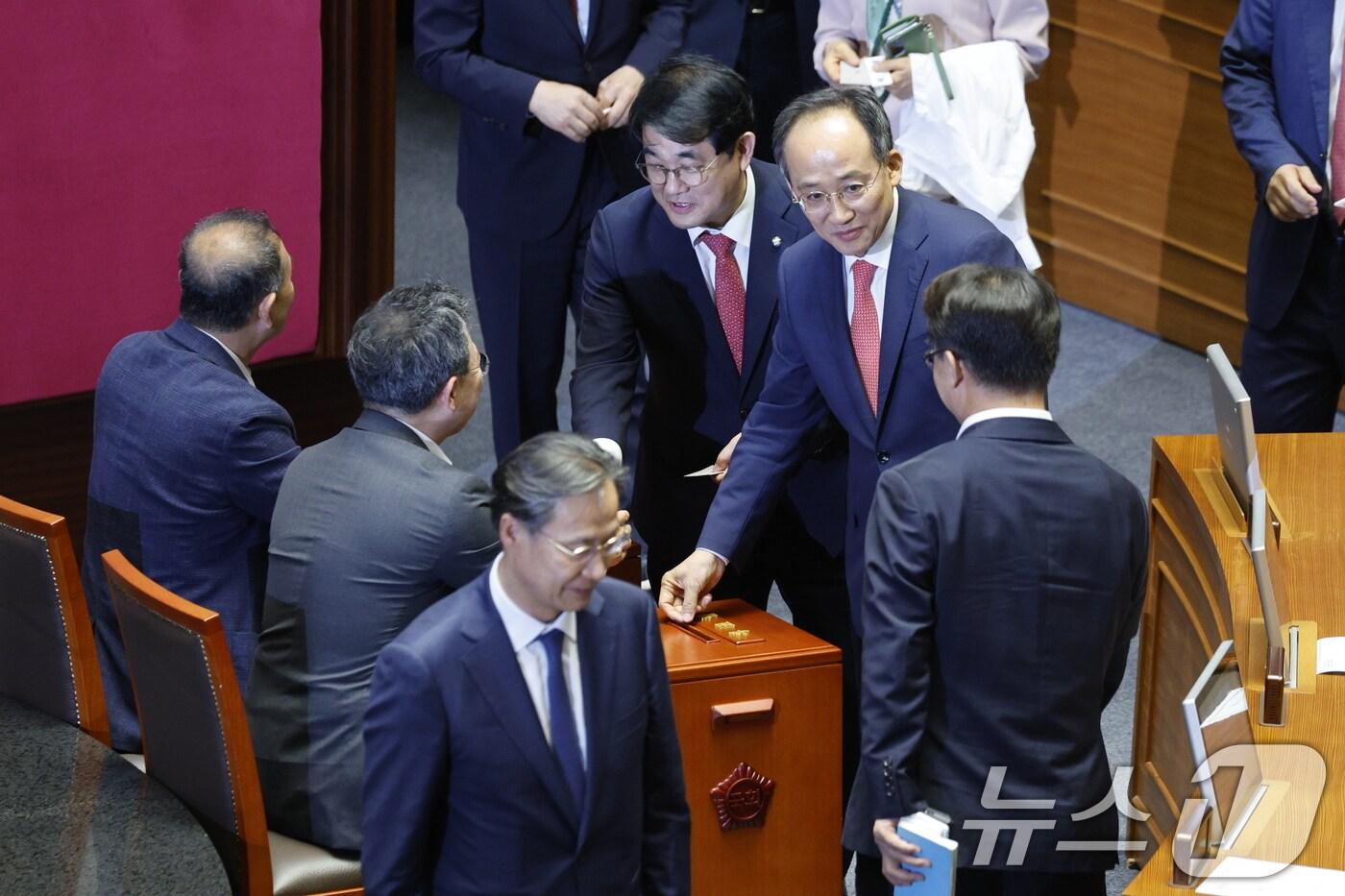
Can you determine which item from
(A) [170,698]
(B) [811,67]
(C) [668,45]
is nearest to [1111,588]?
(A) [170,698]

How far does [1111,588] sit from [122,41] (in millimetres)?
2835

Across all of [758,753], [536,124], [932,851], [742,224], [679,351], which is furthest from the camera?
[536,124]

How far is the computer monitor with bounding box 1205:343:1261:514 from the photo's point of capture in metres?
3.02

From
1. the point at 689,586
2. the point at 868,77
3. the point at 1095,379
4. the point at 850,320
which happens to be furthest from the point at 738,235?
the point at 1095,379

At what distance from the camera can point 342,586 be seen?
2869 millimetres

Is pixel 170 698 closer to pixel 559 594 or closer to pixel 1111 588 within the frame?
pixel 559 594

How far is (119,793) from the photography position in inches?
114

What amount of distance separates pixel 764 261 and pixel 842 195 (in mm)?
469

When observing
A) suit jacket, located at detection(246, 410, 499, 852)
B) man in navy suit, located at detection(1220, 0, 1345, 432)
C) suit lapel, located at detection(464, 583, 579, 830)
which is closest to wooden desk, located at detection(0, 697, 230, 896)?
suit jacket, located at detection(246, 410, 499, 852)

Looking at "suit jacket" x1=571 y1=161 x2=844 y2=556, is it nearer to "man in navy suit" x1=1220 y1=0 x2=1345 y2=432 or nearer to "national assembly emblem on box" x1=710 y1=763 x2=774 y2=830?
"national assembly emblem on box" x1=710 y1=763 x2=774 y2=830

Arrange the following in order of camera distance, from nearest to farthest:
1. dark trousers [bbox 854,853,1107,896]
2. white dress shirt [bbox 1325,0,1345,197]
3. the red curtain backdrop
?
dark trousers [bbox 854,853,1107,896]
white dress shirt [bbox 1325,0,1345,197]
the red curtain backdrop

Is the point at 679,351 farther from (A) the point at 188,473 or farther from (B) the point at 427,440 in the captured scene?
(A) the point at 188,473

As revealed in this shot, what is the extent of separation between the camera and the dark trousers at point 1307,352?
13.9 ft

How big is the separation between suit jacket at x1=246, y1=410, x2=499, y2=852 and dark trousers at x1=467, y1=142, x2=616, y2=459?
181 cm
